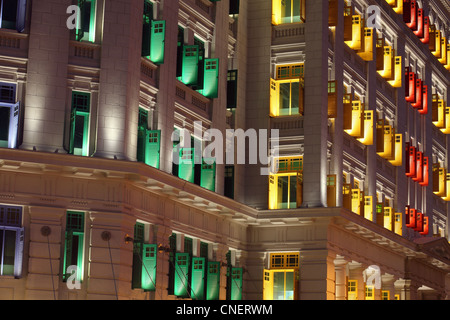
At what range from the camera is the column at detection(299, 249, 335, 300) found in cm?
3984

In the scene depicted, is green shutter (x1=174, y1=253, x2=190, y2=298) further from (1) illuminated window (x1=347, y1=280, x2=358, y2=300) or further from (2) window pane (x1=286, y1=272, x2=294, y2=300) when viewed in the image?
(1) illuminated window (x1=347, y1=280, x2=358, y2=300)

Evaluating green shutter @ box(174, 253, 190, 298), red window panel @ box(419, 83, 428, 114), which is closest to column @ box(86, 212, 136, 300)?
green shutter @ box(174, 253, 190, 298)

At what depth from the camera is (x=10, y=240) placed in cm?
2980

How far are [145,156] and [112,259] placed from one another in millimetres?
4174

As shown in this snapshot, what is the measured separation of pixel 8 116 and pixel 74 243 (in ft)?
15.4

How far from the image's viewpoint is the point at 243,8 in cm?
4266

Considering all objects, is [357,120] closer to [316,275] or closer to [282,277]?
[316,275]

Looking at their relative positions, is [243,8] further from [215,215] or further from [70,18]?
[70,18]

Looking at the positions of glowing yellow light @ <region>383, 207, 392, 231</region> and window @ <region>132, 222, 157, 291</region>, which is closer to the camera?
window @ <region>132, 222, 157, 291</region>

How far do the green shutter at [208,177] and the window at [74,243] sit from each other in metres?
7.30

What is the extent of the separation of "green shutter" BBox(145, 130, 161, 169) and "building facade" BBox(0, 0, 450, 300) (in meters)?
0.05
